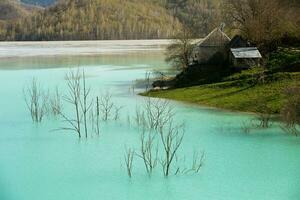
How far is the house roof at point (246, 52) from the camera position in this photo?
3242 cm

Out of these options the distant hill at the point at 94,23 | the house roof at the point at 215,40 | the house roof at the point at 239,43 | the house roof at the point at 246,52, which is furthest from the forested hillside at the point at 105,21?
the house roof at the point at 246,52

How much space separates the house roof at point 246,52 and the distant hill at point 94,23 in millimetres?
111578

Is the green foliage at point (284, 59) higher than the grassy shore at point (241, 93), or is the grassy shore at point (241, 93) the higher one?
the green foliage at point (284, 59)

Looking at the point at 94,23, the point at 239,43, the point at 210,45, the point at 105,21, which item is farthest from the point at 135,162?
the point at 105,21

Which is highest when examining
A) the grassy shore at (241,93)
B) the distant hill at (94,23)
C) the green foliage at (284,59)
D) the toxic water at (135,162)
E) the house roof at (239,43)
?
the distant hill at (94,23)

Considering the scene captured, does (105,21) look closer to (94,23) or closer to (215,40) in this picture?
(94,23)

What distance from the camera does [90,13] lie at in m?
154

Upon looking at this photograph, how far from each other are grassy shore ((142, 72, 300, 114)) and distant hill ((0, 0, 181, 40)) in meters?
115

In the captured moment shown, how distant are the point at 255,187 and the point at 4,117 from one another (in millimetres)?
13826

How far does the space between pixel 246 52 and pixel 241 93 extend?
6293 millimetres

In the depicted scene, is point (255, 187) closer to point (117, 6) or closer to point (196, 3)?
point (117, 6)

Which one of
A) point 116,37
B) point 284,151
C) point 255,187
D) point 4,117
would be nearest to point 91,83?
point 4,117

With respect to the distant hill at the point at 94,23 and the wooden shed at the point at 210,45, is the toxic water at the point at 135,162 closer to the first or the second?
the wooden shed at the point at 210,45

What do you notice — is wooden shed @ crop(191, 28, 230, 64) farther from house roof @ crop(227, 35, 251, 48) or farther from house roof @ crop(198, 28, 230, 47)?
house roof @ crop(227, 35, 251, 48)
